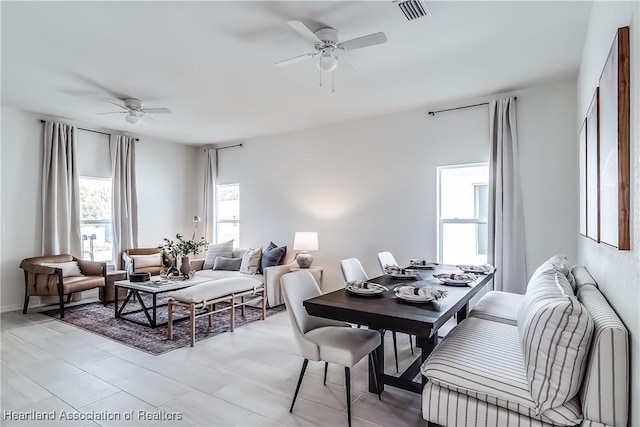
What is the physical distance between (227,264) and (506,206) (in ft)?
13.7

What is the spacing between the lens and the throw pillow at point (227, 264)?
18.3ft

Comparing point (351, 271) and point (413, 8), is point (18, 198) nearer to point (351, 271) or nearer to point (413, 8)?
point (351, 271)

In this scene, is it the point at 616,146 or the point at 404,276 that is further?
the point at 404,276

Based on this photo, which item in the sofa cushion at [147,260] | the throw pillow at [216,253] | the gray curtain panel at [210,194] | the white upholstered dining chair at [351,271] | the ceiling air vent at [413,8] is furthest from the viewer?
the gray curtain panel at [210,194]

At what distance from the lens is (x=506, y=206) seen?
3988 millimetres

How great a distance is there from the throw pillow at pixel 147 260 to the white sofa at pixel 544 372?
5.11 meters

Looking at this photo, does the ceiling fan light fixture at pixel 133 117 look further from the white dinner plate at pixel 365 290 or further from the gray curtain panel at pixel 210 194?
the white dinner plate at pixel 365 290

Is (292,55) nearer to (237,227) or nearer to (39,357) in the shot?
(39,357)

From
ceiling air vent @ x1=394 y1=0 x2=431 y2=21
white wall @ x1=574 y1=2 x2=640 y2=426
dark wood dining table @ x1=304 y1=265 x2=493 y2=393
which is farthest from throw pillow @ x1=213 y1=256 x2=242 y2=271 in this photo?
white wall @ x1=574 y1=2 x2=640 y2=426

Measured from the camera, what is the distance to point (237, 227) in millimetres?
6828

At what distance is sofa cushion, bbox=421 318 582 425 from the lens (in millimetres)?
1538

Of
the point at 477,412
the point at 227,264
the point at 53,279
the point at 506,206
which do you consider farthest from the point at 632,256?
the point at 53,279

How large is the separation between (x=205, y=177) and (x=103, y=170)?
72.5 inches

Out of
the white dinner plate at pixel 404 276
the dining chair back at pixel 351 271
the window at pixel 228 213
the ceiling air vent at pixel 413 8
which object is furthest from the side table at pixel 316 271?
the ceiling air vent at pixel 413 8
